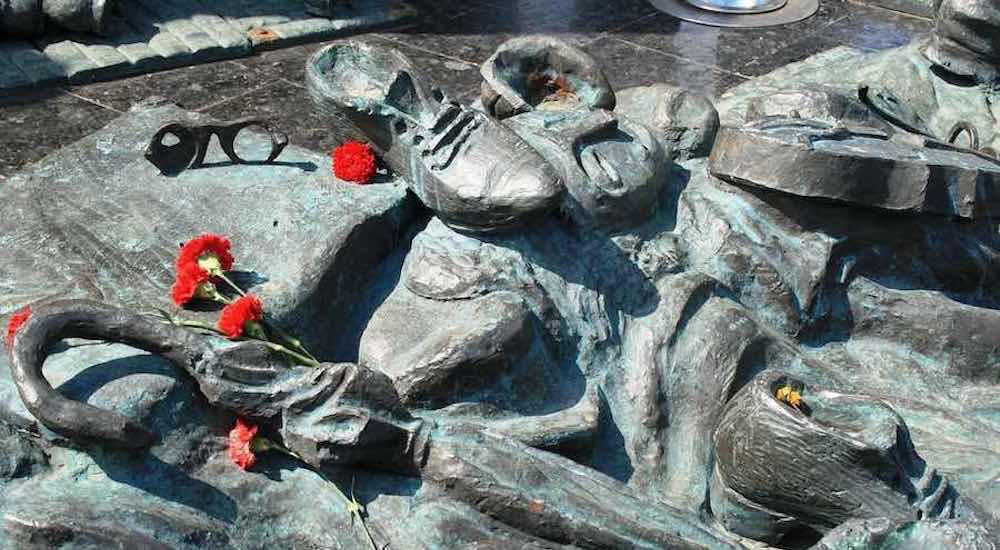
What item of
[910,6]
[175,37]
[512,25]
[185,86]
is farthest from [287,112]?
[910,6]

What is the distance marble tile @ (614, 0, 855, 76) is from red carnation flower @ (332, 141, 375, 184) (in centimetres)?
345

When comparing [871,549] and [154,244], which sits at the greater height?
[154,244]

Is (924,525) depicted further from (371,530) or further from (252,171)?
(252,171)

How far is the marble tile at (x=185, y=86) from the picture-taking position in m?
4.94

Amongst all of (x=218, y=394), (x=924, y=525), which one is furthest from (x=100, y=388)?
(x=924, y=525)

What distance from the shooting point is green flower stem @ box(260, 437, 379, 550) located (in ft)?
7.64

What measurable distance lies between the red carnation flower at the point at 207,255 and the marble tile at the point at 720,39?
4.05 m

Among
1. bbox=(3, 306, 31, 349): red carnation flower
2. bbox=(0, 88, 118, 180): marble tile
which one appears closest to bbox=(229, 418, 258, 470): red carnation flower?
bbox=(3, 306, 31, 349): red carnation flower

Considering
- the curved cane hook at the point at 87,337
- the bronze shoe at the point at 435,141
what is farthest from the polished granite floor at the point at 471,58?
the curved cane hook at the point at 87,337

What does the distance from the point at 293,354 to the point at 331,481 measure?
0.29 m

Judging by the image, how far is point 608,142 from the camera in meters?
3.04

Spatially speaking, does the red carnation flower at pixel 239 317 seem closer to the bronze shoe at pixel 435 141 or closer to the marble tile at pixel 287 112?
the bronze shoe at pixel 435 141

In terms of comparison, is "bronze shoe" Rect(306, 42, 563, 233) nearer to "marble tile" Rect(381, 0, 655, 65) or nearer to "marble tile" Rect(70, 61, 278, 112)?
"marble tile" Rect(70, 61, 278, 112)

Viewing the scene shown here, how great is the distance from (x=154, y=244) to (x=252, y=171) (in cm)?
45
